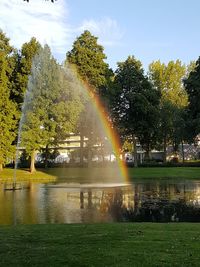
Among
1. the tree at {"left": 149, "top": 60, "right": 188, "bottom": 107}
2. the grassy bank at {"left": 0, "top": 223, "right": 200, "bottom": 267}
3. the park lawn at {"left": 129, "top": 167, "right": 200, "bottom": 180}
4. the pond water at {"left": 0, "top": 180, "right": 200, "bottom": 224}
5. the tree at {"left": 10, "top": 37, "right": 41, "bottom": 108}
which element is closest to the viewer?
the grassy bank at {"left": 0, "top": 223, "right": 200, "bottom": 267}

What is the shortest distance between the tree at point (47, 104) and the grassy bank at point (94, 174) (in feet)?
10.0

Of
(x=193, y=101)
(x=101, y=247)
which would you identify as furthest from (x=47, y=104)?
(x=101, y=247)

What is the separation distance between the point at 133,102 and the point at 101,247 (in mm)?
59894

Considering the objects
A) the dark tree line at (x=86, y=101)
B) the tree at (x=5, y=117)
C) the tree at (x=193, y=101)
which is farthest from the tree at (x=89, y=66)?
the tree at (x=193, y=101)

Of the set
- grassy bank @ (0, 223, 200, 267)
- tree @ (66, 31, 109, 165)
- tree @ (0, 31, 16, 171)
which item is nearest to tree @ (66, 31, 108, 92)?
tree @ (66, 31, 109, 165)

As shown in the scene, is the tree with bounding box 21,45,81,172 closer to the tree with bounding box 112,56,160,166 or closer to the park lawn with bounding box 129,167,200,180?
the park lawn with bounding box 129,167,200,180

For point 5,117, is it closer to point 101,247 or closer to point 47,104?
point 47,104

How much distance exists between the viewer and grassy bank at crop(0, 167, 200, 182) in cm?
4988

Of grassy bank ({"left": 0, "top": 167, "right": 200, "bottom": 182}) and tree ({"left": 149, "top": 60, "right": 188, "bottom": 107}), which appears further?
tree ({"left": 149, "top": 60, "right": 188, "bottom": 107})

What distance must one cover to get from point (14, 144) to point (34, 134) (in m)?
5.66

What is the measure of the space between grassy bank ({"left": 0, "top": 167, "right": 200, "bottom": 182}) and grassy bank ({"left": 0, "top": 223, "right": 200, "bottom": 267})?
36.2 meters

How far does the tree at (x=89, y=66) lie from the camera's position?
6309 cm

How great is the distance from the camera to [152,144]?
7606cm

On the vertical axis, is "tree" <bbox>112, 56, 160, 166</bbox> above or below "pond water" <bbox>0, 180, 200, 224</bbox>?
above
